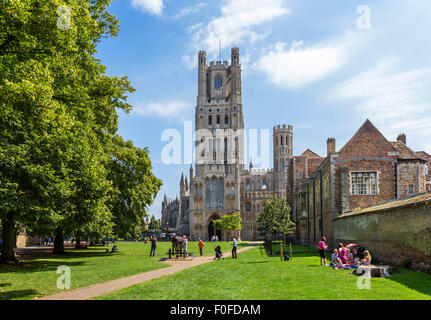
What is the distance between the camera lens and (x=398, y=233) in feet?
55.5

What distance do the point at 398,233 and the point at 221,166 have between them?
7167 centimetres

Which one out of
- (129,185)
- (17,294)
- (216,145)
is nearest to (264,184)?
(216,145)

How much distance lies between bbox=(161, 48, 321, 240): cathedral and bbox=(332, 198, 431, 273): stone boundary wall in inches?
2515

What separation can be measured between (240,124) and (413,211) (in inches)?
3315

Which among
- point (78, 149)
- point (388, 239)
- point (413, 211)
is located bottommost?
point (388, 239)

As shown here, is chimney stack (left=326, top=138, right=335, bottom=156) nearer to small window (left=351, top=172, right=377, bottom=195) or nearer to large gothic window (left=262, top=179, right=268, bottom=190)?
small window (left=351, top=172, right=377, bottom=195)

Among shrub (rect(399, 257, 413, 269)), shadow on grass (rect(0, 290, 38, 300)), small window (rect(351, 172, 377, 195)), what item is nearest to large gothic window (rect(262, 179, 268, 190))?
small window (rect(351, 172, 377, 195))

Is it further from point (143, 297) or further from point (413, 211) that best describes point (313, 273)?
point (143, 297)

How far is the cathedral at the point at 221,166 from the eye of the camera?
86.4 metres

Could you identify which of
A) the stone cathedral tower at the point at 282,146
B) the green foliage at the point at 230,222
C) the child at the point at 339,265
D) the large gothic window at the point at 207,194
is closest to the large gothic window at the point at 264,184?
the stone cathedral tower at the point at 282,146

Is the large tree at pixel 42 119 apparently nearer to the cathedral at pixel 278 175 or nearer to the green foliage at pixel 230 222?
the cathedral at pixel 278 175

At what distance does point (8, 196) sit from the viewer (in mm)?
12633

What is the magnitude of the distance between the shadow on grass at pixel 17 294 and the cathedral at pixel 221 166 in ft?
240
